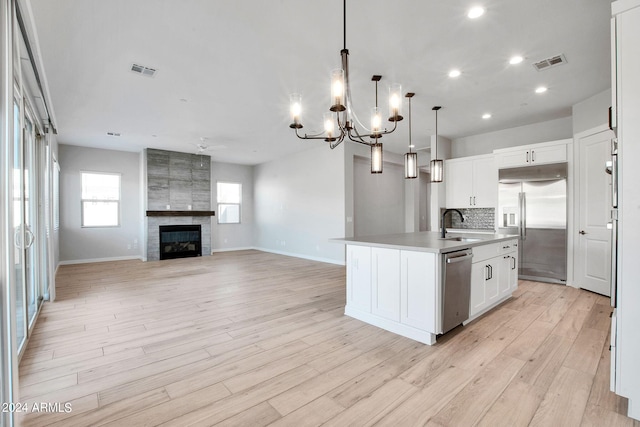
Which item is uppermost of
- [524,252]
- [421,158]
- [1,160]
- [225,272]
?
[421,158]

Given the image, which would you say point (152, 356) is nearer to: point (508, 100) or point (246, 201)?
point (508, 100)

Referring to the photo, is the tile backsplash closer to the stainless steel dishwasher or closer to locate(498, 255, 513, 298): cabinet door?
locate(498, 255, 513, 298): cabinet door

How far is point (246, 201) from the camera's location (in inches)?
395

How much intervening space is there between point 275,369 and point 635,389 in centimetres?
222

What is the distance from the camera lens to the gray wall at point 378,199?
7.61 meters

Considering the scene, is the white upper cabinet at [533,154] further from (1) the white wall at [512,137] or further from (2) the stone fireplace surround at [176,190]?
(2) the stone fireplace surround at [176,190]

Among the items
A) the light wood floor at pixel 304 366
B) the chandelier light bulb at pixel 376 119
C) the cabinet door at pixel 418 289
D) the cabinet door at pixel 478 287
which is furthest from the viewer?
the cabinet door at pixel 478 287

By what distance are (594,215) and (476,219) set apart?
208 cm

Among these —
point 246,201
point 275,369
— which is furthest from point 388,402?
point 246,201

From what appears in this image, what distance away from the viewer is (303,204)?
26.2 ft

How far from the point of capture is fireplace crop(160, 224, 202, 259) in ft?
26.2

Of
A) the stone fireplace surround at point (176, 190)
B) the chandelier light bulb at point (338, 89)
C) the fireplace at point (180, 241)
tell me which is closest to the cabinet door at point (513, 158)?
the chandelier light bulb at point (338, 89)

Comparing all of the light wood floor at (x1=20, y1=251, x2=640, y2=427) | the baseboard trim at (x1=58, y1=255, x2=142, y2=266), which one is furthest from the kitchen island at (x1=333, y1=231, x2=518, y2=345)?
the baseboard trim at (x1=58, y1=255, x2=142, y2=266)

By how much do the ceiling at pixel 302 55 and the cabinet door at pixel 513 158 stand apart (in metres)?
0.62
